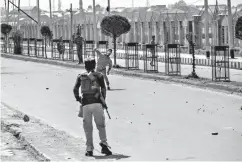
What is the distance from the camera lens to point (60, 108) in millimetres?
18875

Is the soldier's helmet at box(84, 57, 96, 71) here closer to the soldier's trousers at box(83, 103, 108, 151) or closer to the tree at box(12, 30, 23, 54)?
the soldier's trousers at box(83, 103, 108, 151)

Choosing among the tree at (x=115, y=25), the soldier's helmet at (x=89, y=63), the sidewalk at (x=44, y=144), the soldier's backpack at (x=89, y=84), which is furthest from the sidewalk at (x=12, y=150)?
the tree at (x=115, y=25)

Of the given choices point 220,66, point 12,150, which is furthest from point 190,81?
point 12,150

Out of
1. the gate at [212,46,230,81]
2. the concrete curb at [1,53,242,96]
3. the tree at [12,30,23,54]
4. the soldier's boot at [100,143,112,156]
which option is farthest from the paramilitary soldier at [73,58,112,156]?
the tree at [12,30,23,54]

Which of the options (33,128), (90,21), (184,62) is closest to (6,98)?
(33,128)

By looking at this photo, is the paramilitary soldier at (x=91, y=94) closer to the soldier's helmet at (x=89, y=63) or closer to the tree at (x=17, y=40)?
the soldier's helmet at (x=89, y=63)

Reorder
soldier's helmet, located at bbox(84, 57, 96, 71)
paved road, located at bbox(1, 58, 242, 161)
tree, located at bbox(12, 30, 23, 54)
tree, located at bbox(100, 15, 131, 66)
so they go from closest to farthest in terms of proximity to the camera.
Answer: soldier's helmet, located at bbox(84, 57, 96, 71), paved road, located at bbox(1, 58, 242, 161), tree, located at bbox(100, 15, 131, 66), tree, located at bbox(12, 30, 23, 54)

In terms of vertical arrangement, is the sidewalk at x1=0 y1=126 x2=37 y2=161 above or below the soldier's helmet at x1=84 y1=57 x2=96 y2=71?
below

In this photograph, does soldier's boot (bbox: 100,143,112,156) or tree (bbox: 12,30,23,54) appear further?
tree (bbox: 12,30,23,54)

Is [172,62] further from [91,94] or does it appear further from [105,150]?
[91,94]

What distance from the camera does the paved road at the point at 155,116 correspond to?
11.5 m

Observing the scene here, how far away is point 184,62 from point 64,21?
5770cm

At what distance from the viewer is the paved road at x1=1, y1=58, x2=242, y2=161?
11.5m

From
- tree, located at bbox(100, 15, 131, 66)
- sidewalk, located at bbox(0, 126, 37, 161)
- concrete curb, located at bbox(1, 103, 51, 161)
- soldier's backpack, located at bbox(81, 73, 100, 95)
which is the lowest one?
sidewalk, located at bbox(0, 126, 37, 161)
